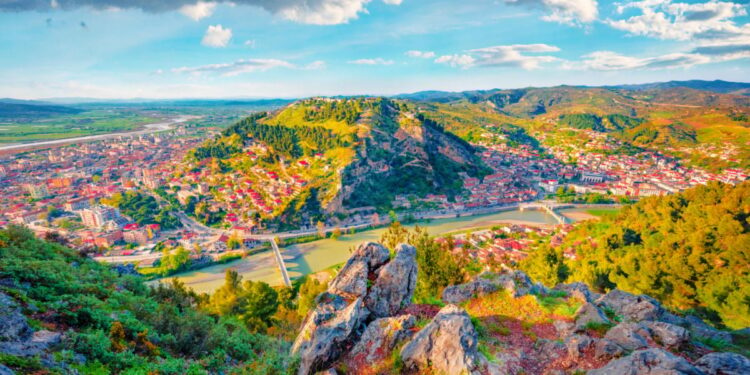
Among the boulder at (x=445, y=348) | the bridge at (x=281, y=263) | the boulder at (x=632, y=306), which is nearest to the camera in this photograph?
the boulder at (x=445, y=348)

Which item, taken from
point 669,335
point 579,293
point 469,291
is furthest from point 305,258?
point 669,335

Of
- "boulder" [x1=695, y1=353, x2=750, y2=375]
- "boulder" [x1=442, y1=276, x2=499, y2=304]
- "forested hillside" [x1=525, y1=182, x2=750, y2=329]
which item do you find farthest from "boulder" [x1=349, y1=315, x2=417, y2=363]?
"forested hillside" [x1=525, y1=182, x2=750, y2=329]

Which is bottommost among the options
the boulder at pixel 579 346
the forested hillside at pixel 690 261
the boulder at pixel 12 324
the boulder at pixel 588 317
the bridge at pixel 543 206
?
the bridge at pixel 543 206

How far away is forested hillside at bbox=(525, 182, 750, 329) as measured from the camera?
11.1 m

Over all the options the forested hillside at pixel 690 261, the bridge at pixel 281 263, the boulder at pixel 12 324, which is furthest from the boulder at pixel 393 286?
the bridge at pixel 281 263

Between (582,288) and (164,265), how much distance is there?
105 ft

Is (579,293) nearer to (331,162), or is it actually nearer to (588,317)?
(588,317)

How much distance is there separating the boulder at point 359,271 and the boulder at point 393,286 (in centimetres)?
27

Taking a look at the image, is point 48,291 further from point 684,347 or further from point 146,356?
point 684,347

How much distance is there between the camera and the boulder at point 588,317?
6.77m

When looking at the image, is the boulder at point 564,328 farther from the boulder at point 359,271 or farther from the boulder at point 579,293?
the boulder at point 359,271

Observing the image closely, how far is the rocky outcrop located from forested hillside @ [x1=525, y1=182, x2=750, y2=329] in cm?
1152

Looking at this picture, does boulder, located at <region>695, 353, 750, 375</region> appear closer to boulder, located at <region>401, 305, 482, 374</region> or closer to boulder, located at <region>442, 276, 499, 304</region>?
boulder, located at <region>401, 305, 482, 374</region>

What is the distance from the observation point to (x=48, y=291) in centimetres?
591
